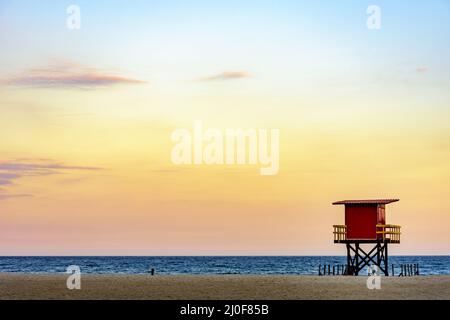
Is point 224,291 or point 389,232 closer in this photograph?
point 224,291

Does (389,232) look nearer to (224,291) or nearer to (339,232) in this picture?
(339,232)

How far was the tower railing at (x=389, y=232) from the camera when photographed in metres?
58.5

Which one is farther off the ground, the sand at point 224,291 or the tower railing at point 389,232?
the tower railing at point 389,232

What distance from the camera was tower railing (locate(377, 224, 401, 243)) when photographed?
5853cm

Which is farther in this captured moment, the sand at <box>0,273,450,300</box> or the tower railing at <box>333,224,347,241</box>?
the tower railing at <box>333,224,347,241</box>

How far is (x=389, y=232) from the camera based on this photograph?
59094mm

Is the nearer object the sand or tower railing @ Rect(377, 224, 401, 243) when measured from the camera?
the sand

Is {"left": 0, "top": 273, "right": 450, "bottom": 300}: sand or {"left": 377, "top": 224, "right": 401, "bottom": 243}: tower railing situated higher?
{"left": 377, "top": 224, "right": 401, "bottom": 243}: tower railing

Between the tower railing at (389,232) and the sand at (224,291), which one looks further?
the tower railing at (389,232)

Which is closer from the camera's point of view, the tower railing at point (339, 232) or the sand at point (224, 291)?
the sand at point (224, 291)

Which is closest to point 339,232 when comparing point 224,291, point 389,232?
point 389,232
